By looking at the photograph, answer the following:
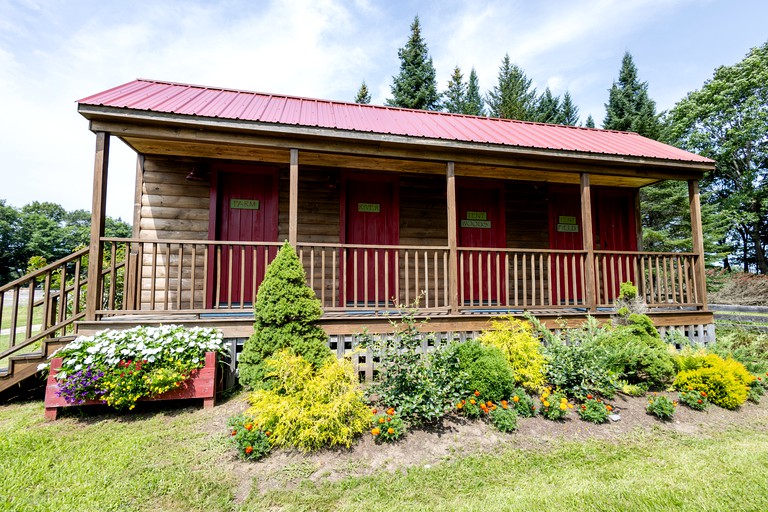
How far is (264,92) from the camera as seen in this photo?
23.4 feet

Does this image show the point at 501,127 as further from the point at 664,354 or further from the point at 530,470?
the point at 530,470

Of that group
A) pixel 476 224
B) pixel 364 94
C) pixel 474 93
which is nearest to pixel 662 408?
pixel 476 224

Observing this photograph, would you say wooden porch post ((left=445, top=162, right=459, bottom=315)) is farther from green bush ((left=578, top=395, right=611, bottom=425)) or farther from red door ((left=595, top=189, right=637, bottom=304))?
red door ((left=595, top=189, right=637, bottom=304))

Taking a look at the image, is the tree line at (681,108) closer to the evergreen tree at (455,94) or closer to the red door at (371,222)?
the evergreen tree at (455,94)

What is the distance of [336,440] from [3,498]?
224 cm

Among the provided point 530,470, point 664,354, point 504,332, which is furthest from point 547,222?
point 530,470

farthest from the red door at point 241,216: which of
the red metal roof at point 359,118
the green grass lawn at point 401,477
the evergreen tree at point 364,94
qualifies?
the evergreen tree at point 364,94

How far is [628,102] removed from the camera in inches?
862

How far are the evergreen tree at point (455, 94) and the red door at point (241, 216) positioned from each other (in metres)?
21.4

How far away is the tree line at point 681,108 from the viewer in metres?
21.9

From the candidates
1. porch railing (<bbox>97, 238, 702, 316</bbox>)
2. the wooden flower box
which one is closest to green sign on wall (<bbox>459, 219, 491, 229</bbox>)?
porch railing (<bbox>97, 238, 702, 316</bbox>)

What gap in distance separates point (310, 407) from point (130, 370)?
6.77ft

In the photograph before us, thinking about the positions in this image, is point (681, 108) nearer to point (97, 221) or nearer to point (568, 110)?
point (568, 110)

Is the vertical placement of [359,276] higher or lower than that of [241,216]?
lower
